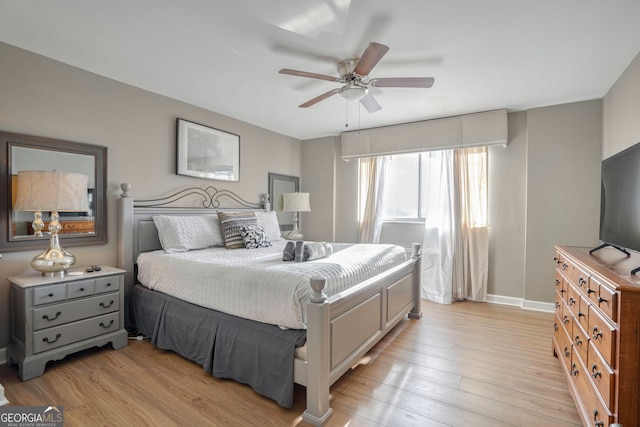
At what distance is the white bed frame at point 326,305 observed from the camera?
5.67ft

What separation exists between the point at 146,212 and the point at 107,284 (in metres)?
0.90

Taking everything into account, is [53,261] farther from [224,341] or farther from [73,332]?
[224,341]

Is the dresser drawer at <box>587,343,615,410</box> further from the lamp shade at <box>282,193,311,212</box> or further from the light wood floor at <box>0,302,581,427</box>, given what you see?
the lamp shade at <box>282,193,311,212</box>

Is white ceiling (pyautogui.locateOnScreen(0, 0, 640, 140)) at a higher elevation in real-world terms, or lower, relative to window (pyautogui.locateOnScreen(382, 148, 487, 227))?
higher

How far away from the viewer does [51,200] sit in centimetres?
222

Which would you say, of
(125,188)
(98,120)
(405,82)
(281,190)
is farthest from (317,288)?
(281,190)

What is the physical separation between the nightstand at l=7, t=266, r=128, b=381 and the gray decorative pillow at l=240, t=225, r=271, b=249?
3.92 feet

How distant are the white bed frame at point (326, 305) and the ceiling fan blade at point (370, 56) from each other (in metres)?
1.50

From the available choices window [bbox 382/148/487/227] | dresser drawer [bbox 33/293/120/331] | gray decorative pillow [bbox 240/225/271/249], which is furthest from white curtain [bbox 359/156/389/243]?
dresser drawer [bbox 33/293/120/331]

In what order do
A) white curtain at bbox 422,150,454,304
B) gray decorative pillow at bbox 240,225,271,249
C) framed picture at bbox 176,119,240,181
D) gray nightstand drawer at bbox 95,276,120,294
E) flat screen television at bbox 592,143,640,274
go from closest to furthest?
flat screen television at bbox 592,143,640,274 → gray nightstand drawer at bbox 95,276,120,294 → gray decorative pillow at bbox 240,225,271,249 → framed picture at bbox 176,119,240,181 → white curtain at bbox 422,150,454,304

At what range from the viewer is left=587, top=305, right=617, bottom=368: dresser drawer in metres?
1.32

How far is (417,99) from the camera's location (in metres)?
3.48

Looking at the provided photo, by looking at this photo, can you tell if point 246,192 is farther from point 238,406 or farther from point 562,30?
point 562,30

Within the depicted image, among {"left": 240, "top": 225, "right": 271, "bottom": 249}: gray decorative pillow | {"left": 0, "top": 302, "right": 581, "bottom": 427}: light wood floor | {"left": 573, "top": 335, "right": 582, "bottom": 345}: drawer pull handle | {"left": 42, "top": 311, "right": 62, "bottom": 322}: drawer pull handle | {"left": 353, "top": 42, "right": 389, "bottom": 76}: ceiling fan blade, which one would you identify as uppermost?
{"left": 353, "top": 42, "right": 389, "bottom": 76}: ceiling fan blade
